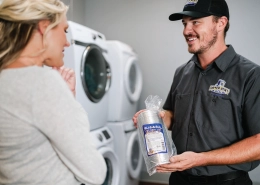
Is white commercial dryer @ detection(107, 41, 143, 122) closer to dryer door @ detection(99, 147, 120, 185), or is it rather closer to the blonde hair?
dryer door @ detection(99, 147, 120, 185)

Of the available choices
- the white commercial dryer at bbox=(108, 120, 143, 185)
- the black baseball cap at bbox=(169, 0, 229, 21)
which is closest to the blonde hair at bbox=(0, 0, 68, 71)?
the black baseball cap at bbox=(169, 0, 229, 21)

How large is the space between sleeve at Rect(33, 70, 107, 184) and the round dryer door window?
4.44 feet

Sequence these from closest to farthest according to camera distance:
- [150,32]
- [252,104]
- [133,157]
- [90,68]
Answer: [252,104]
[90,68]
[133,157]
[150,32]

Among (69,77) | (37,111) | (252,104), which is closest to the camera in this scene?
(37,111)

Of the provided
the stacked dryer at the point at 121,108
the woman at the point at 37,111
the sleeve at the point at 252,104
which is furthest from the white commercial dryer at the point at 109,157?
the woman at the point at 37,111

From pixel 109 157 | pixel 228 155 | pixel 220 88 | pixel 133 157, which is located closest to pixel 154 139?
pixel 228 155

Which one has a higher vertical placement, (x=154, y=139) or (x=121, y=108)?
(x=154, y=139)

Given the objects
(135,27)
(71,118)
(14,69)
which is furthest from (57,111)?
(135,27)

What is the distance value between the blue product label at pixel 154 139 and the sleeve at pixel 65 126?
1.28 ft

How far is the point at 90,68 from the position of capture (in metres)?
2.26

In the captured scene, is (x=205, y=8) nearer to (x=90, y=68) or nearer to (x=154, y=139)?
(x=154, y=139)

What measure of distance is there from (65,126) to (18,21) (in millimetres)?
317

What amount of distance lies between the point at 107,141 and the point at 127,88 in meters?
0.58

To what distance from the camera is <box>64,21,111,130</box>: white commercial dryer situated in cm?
196
